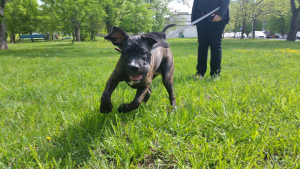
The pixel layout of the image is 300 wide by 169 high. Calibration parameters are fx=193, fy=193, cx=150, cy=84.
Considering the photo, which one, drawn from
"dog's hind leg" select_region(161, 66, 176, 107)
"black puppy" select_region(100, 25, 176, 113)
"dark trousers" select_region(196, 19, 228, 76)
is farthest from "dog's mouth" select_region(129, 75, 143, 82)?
"dark trousers" select_region(196, 19, 228, 76)

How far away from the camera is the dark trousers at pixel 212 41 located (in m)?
4.51

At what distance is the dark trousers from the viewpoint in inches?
178

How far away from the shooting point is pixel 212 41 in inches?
182

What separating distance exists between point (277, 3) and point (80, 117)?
4110cm

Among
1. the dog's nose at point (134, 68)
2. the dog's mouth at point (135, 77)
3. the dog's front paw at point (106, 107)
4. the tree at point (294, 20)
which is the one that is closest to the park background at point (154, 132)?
the dog's front paw at point (106, 107)

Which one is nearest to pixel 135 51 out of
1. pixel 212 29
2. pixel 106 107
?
pixel 106 107

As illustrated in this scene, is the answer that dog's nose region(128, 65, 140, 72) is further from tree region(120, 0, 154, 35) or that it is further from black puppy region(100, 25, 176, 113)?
tree region(120, 0, 154, 35)

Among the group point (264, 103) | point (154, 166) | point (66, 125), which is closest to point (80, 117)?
point (66, 125)

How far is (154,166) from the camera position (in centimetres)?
177

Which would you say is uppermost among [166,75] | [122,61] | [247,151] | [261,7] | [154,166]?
[261,7]

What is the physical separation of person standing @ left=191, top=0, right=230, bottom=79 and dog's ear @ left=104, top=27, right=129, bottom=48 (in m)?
2.87

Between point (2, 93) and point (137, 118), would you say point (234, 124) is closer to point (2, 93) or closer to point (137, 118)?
point (137, 118)

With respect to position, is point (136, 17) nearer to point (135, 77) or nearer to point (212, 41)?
point (212, 41)

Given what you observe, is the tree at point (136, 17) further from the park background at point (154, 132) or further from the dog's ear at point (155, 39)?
the dog's ear at point (155, 39)
